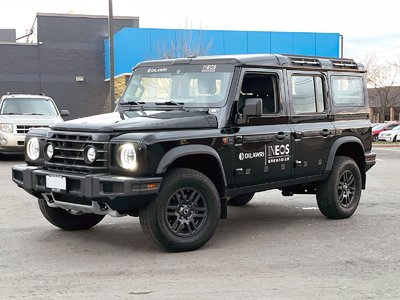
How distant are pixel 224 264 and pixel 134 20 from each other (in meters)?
33.9

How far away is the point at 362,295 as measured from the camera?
4430mm

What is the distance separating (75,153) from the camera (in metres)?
5.57

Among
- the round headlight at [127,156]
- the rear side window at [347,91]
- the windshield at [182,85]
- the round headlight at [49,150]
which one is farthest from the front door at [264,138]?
the round headlight at [49,150]

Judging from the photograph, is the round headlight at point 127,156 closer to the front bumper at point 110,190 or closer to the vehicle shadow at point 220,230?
the front bumper at point 110,190

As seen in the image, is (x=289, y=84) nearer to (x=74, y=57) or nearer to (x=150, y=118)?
(x=150, y=118)

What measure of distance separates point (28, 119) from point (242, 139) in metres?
10.6

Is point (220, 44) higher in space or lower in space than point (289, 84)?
higher

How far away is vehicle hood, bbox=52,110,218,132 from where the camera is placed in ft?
17.8

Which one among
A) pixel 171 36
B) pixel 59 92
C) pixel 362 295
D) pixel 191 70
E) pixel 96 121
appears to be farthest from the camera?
pixel 59 92

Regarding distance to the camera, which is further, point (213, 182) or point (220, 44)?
point (220, 44)

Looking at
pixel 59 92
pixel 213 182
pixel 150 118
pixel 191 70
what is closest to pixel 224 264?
pixel 213 182

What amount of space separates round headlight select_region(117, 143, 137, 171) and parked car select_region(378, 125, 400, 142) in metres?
31.2

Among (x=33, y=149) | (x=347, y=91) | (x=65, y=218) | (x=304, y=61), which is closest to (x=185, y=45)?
(x=347, y=91)

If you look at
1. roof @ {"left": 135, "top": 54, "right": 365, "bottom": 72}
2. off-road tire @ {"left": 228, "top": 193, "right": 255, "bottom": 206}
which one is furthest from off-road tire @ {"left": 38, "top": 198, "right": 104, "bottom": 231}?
off-road tire @ {"left": 228, "top": 193, "right": 255, "bottom": 206}
